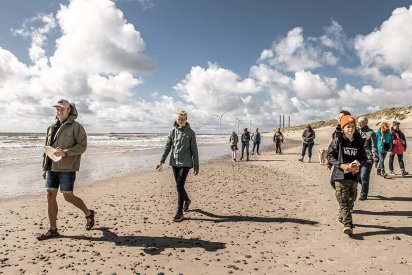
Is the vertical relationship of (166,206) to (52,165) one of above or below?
below

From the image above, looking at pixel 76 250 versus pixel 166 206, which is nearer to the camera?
pixel 76 250

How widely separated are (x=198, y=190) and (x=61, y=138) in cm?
695

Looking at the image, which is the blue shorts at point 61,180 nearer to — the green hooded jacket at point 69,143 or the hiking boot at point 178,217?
the green hooded jacket at point 69,143

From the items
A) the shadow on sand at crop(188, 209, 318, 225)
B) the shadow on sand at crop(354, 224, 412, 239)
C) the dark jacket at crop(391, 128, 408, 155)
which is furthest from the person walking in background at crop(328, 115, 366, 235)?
the dark jacket at crop(391, 128, 408, 155)

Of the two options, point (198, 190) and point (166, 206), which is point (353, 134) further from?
point (198, 190)

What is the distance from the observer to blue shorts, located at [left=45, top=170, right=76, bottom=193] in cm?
678

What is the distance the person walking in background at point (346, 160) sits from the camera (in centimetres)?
714

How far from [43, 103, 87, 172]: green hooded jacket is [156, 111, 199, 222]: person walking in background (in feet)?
7.76

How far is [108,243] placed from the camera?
6.77m

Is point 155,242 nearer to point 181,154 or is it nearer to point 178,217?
point 178,217

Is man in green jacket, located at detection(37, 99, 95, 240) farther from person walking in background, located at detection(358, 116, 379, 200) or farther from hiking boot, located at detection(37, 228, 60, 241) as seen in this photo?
person walking in background, located at detection(358, 116, 379, 200)

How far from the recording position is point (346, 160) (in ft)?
23.9

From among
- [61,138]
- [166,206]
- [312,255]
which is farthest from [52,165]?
[312,255]

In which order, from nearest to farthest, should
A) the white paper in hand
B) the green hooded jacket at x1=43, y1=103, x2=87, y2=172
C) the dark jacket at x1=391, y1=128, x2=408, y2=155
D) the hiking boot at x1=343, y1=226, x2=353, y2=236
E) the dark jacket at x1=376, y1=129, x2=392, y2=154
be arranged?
1. the white paper in hand
2. the green hooded jacket at x1=43, y1=103, x2=87, y2=172
3. the hiking boot at x1=343, y1=226, x2=353, y2=236
4. the dark jacket at x1=376, y1=129, x2=392, y2=154
5. the dark jacket at x1=391, y1=128, x2=408, y2=155
